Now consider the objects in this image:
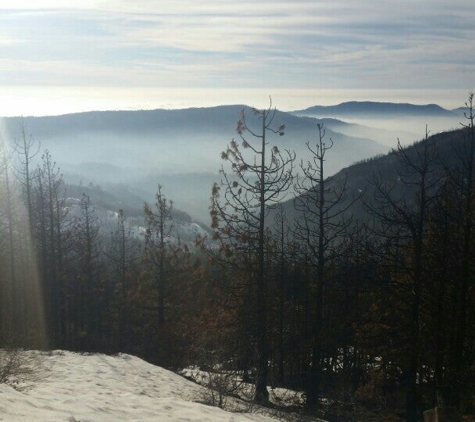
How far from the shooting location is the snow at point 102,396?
9484mm

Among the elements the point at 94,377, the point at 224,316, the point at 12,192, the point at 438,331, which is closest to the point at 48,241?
the point at 12,192

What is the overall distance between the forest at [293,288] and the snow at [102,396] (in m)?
1.85

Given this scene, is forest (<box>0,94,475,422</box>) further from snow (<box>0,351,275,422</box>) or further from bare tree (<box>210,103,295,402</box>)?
snow (<box>0,351,275,422</box>)

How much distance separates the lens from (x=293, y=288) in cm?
3052

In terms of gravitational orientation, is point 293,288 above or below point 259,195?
below

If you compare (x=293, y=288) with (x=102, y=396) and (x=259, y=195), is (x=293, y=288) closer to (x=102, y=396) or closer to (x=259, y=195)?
(x=259, y=195)

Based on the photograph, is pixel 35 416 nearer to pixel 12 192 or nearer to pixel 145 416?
pixel 145 416

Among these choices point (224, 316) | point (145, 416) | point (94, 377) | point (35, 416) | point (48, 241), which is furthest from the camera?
point (48, 241)

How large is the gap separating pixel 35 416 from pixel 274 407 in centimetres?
1034

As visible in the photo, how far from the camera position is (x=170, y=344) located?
27.9 meters

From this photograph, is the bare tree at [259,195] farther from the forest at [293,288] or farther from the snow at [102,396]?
the snow at [102,396]

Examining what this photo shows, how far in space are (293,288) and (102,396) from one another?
19.4 meters

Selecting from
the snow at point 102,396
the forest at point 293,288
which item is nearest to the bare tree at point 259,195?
the forest at point 293,288

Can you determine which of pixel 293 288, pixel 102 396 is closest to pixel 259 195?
pixel 102 396
